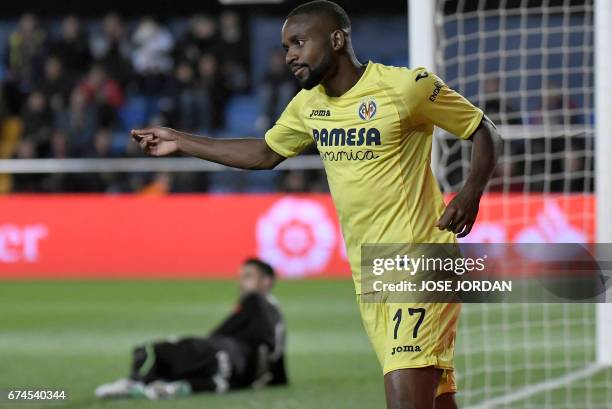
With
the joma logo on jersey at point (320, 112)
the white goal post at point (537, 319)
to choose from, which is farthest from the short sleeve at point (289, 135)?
the white goal post at point (537, 319)

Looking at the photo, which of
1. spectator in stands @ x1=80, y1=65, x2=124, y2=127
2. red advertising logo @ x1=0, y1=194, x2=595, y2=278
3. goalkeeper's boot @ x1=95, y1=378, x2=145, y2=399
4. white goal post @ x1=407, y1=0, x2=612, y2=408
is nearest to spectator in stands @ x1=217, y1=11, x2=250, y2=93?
spectator in stands @ x1=80, y1=65, x2=124, y2=127

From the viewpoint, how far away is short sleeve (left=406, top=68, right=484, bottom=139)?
4.79 metres

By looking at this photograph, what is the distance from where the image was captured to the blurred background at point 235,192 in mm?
8883

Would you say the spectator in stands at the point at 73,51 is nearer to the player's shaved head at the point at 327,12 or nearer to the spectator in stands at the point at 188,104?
the spectator in stands at the point at 188,104

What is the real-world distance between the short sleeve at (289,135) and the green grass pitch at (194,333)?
9.98ft

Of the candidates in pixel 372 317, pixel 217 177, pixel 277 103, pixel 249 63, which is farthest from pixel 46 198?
pixel 372 317

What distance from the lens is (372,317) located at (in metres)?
4.82

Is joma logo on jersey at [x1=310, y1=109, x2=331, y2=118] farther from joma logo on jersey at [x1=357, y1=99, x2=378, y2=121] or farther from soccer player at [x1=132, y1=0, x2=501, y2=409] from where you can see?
joma logo on jersey at [x1=357, y1=99, x2=378, y2=121]

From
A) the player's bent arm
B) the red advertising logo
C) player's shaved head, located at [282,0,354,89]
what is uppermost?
player's shaved head, located at [282,0,354,89]

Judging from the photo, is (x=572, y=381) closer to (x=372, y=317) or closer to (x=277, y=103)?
(x=372, y=317)

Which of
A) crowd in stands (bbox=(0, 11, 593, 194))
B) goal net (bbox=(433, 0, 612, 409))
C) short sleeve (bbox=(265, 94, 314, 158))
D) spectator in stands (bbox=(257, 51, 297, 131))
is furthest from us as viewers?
spectator in stands (bbox=(257, 51, 297, 131))

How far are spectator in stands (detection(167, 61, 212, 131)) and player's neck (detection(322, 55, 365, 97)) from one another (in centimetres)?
1325

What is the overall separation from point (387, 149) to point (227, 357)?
4200 mm

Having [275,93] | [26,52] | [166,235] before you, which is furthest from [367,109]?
[26,52]
